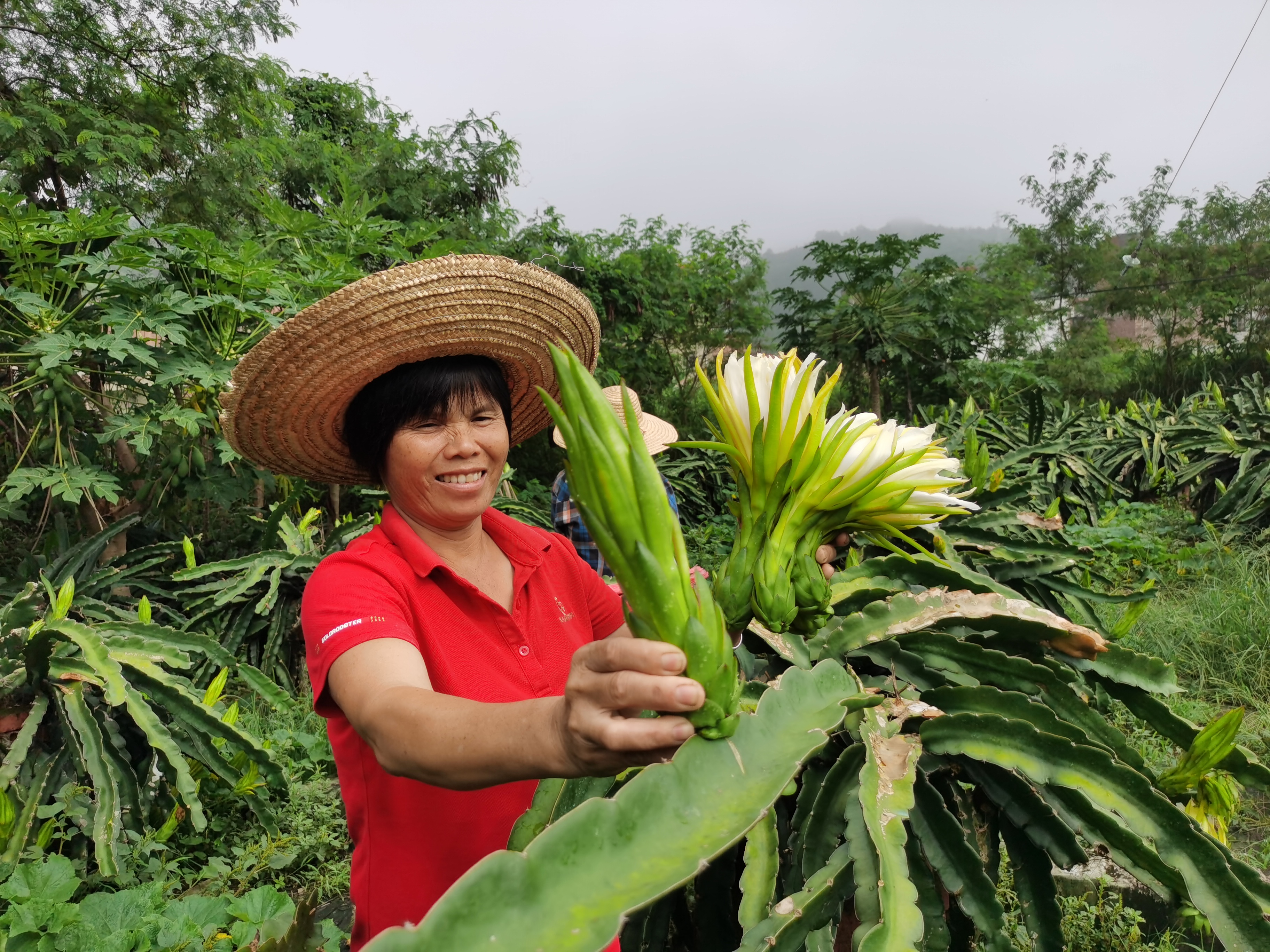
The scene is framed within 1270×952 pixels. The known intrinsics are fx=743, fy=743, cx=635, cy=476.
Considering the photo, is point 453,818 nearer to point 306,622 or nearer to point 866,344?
point 306,622

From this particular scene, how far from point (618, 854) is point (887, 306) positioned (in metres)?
10.2

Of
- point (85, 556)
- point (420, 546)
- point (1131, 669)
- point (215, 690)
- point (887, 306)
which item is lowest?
point (1131, 669)

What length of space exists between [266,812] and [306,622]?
177 cm

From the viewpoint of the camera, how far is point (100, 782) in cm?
206

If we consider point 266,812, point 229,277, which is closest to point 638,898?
point 266,812

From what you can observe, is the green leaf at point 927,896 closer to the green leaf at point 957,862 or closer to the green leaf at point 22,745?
the green leaf at point 957,862

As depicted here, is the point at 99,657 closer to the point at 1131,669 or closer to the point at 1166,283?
the point at 1131,669

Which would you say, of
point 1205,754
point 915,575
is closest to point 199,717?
point 915,575

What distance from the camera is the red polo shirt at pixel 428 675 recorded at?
965mm

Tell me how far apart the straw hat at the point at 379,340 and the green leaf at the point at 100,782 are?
1.34m

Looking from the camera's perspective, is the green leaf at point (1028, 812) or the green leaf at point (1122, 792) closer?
the green leaf at point (1122, 792)

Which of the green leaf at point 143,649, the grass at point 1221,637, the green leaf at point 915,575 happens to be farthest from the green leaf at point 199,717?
the grass at point 1221,637

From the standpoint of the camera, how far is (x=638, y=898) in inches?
22.2

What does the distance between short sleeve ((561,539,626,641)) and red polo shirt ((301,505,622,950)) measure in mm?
201
